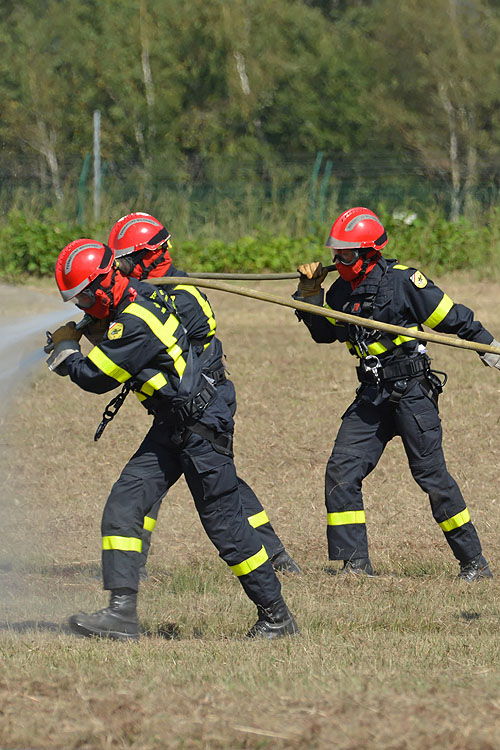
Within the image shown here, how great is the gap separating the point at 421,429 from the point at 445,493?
42 cm

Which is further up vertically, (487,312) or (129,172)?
(129,172)

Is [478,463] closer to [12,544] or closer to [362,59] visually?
[12,544]

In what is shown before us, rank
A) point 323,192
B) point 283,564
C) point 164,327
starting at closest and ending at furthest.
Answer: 1. point 164,327
2. point 283,564
3. point 323,192

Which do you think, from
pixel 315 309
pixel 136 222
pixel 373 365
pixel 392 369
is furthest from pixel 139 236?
pixel 392 369

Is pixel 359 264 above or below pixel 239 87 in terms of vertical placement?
below

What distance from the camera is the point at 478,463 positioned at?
910 centimetres

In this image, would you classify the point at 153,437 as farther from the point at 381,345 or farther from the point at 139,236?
the point at 381,345

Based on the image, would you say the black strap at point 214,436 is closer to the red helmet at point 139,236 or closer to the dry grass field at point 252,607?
the dry grass field at point 252,607

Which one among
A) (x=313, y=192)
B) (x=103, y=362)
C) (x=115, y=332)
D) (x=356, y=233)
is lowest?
(x=103, y=362)

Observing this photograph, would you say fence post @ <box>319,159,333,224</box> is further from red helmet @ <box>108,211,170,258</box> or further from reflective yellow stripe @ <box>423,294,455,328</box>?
reflective yellow stripe @ <box>423,294,455,328</box>

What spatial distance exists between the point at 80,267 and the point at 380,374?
2.05 metres

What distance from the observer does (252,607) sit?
19.5ft

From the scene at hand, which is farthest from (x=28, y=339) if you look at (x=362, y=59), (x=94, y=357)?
(x=362, y=59)

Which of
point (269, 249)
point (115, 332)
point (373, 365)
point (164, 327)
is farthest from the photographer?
point (269, 249)
